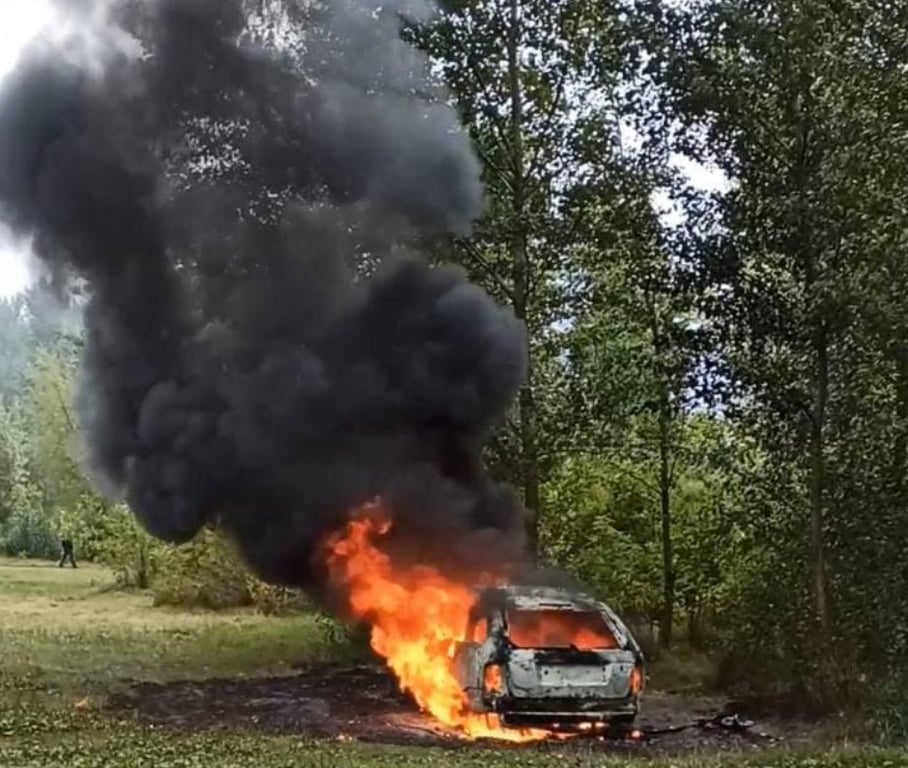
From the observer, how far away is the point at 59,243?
17469mm

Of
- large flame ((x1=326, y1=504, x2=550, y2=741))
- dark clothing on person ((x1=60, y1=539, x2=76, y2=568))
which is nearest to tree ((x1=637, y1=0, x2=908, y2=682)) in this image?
large flame ((x1=326, y1=504, x2=550, y2=741))


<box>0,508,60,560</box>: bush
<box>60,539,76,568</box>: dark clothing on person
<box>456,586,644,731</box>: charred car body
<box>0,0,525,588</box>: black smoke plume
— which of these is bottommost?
<box>456,586,644,731</box>: charred car body

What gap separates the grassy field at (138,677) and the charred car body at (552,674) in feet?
2.58

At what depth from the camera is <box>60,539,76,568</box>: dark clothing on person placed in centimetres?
4627

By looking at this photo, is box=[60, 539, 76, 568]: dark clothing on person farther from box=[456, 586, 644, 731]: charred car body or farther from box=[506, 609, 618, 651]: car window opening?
box=[456, 586, 644, 731]: charred car body

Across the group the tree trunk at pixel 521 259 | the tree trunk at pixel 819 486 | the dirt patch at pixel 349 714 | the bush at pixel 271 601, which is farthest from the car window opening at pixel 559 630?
the bush at pixel 271 601

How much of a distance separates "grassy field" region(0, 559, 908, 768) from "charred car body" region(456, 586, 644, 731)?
30.9 inches

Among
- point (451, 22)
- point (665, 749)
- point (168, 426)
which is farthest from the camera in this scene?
point (451, 22)

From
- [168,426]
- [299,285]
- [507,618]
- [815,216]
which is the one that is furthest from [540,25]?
[507,618]

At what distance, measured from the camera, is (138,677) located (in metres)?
17.6

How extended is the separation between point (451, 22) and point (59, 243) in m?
6.51

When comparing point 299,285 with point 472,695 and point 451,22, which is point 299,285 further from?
point 472,695

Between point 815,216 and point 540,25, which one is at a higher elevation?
point 540,25

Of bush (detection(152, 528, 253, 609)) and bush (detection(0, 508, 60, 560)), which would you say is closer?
bush (detection(152, 528, 253, 609))
